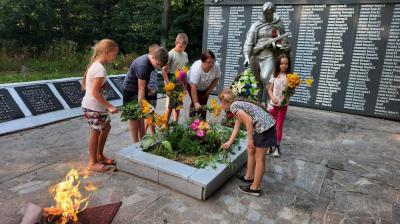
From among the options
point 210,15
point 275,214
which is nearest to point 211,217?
point 275,214

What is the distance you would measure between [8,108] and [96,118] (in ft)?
8.50

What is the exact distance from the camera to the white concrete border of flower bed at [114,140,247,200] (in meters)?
3.40

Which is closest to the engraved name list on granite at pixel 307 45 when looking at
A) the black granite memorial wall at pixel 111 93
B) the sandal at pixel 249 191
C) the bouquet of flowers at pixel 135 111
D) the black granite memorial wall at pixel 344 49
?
the black granite memorial wall at pixel 344 49

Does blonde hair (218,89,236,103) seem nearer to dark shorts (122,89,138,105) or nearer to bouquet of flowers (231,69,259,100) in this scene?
dark shorts (122,89,138,105)

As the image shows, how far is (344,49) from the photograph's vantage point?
752cm

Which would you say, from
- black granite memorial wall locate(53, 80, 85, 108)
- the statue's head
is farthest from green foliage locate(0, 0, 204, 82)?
the statue's head

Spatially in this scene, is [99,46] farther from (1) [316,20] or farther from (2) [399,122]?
(2) [399,122]

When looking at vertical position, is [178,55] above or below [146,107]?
above

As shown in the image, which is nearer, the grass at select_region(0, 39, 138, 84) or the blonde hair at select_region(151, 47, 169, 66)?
the blonde hair at select_region(151, 47, 169, 66)

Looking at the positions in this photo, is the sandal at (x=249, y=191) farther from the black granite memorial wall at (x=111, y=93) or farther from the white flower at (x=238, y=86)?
the black granite memorial wall at (x=111, y=93)

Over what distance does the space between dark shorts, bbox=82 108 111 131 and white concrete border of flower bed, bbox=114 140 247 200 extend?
1.35 feet

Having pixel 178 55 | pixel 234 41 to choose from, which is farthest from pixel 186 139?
pixel 234 41

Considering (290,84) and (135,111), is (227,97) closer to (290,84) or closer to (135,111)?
(135,111)

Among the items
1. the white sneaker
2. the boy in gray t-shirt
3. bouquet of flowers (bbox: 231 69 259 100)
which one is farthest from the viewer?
bouquet of flowers (bbox: 231 69 259 100)
